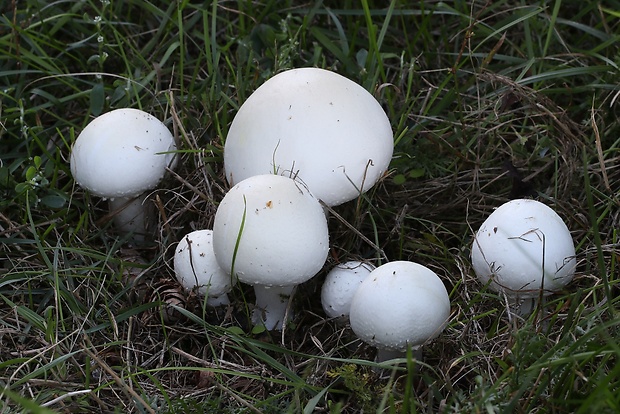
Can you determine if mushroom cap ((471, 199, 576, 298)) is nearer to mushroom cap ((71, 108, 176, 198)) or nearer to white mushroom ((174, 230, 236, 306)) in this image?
white mushroom ((174, 230, 236, 306))

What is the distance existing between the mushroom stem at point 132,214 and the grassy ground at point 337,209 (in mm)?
56

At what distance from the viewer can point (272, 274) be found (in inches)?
89.4

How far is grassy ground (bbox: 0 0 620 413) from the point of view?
2.24 m

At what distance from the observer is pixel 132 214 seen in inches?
121

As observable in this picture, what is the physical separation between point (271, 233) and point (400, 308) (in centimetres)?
44

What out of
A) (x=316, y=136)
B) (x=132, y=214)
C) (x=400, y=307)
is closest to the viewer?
→ (x=400, y=307)

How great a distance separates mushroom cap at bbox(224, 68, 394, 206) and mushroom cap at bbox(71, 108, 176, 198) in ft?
1.25

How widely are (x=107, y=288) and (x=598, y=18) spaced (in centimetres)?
260

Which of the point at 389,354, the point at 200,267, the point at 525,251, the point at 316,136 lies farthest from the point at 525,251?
the point at 200,267

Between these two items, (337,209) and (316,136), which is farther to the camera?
(337,209)

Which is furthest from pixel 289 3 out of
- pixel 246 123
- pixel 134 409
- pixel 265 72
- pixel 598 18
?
pixel 134 409

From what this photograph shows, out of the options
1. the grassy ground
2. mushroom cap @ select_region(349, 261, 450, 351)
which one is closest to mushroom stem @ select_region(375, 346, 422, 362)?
the grassy ground

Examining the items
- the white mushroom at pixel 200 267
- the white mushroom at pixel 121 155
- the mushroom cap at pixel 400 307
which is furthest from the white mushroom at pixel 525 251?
the white mushroom at pixel 121 155

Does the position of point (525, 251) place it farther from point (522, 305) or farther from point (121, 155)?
point (121, 155)
